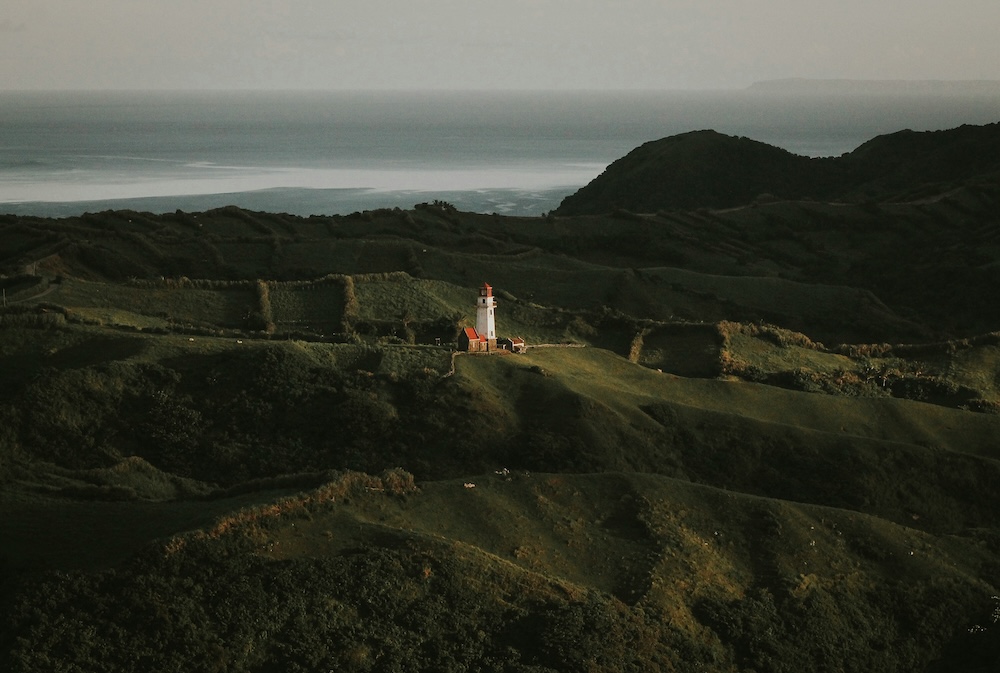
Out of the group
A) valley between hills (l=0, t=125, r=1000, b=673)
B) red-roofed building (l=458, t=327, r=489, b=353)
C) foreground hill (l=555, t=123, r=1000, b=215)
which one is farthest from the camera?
foreground hill (l=555, t=123, r=1000, b=215)

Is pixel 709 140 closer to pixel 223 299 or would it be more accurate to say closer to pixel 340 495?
pixel 223 299

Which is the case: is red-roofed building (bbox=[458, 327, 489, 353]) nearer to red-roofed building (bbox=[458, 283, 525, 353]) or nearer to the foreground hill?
red-roofed building (bbox=[458, 283, 525, 353])

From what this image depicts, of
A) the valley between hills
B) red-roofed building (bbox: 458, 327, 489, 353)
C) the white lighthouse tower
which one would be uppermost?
the white lighthouse tower

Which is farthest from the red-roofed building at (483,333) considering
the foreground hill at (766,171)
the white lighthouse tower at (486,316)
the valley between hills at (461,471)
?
→ the foreground hill at (766,171)

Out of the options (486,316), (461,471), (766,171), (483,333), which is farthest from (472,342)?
(766,171)

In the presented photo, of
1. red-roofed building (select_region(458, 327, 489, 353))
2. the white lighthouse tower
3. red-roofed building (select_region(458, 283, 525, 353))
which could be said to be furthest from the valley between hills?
the white lighthouse tower

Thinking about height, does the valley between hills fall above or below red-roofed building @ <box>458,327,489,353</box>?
below
